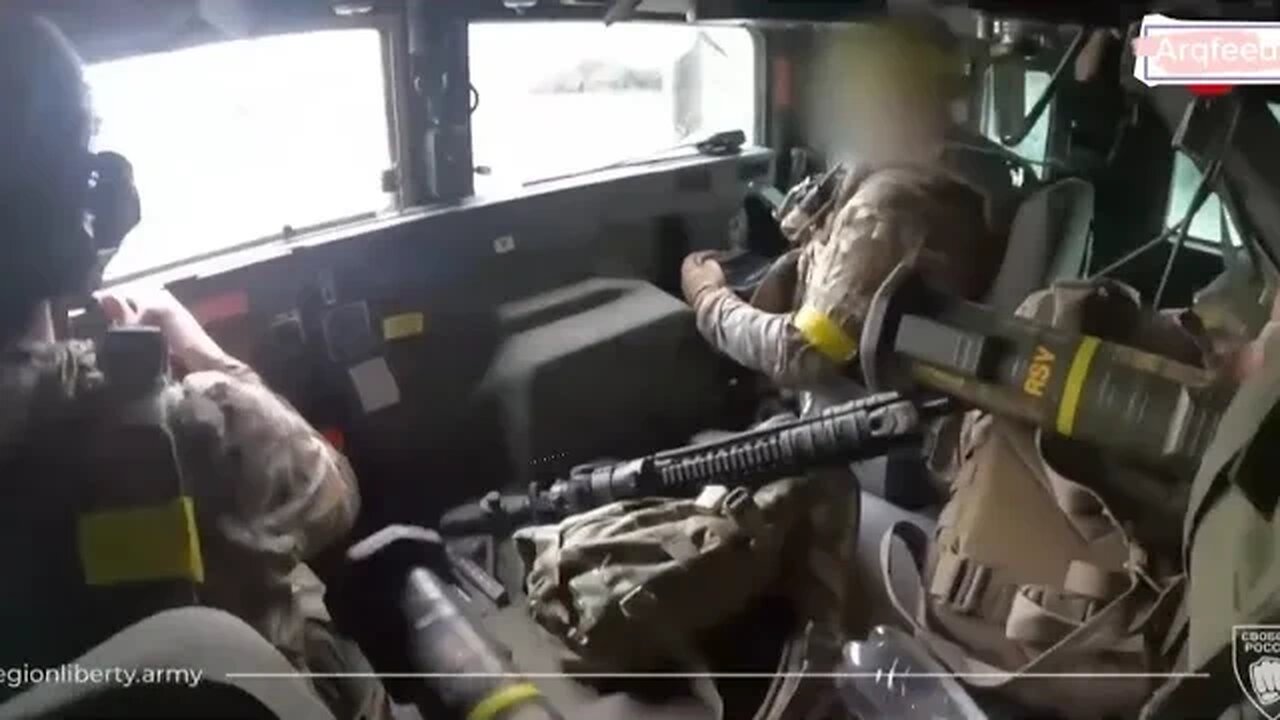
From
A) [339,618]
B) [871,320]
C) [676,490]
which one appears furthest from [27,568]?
[871,320]

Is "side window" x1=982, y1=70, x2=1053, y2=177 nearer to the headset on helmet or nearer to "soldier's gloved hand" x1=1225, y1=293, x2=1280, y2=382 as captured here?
Answer: "soldier's gloved hand" x1=1225, y1=293, x2=1280, y2=382

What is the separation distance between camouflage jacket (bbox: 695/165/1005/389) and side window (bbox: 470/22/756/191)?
0.11 metres

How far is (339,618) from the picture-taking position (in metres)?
1.03

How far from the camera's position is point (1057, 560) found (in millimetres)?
1032

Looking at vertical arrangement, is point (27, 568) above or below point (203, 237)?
below

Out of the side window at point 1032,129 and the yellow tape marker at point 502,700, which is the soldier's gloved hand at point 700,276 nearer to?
the side window at point 1032,129

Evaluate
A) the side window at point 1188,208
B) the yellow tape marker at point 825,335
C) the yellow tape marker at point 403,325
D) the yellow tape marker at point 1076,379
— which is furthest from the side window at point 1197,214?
the yellow tape marker at point 403,325

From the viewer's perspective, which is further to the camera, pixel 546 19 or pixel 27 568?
pixel 546 19

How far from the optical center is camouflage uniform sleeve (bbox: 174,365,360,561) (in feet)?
3.07

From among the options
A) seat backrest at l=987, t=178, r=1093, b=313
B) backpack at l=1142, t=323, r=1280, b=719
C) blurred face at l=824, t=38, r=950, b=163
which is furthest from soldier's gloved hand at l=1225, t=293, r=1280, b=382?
blurred face at l=824, t=38, r=950, b=163

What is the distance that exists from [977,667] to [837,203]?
0.39 metres

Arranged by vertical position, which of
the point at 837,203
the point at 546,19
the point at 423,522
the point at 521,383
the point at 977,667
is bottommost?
the point at 977,667

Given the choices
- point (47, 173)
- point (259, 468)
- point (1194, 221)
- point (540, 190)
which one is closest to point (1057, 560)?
point (1194, 221)

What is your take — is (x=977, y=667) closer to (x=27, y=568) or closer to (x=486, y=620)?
(x=486, y=620)
